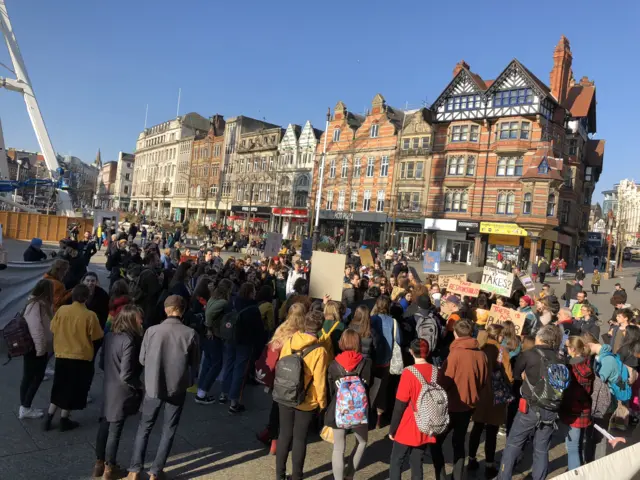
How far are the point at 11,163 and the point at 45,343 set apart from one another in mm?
117082

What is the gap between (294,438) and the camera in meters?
4.57

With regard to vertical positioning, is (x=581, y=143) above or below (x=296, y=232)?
above

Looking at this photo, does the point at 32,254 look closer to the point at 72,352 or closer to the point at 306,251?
the point at 72,352

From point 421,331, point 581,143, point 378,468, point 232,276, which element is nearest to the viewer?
point 378,468

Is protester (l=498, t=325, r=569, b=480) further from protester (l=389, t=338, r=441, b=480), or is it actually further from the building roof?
the building roof

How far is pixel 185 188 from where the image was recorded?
2899 inches

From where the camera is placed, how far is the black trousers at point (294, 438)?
4.53 m

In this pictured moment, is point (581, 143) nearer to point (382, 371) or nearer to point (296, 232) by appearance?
point (296, 232)

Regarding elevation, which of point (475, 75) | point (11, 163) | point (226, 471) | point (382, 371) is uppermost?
point (475, 75)

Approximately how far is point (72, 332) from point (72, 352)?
23 cm

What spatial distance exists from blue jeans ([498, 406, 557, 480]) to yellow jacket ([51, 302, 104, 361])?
4.79 meters

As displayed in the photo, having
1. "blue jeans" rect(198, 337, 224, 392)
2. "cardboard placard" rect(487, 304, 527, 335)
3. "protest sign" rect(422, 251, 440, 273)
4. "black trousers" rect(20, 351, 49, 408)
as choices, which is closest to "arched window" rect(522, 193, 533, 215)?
"protest sign" rect(422, 251, 440, 273)

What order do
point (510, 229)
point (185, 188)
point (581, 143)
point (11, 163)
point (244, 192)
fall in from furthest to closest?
point (11, 163) < point (185, 188) < point (244, 192) < point (581, 143) < point (510, 229)

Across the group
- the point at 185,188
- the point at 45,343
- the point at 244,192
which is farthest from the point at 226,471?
the point at 185,188
